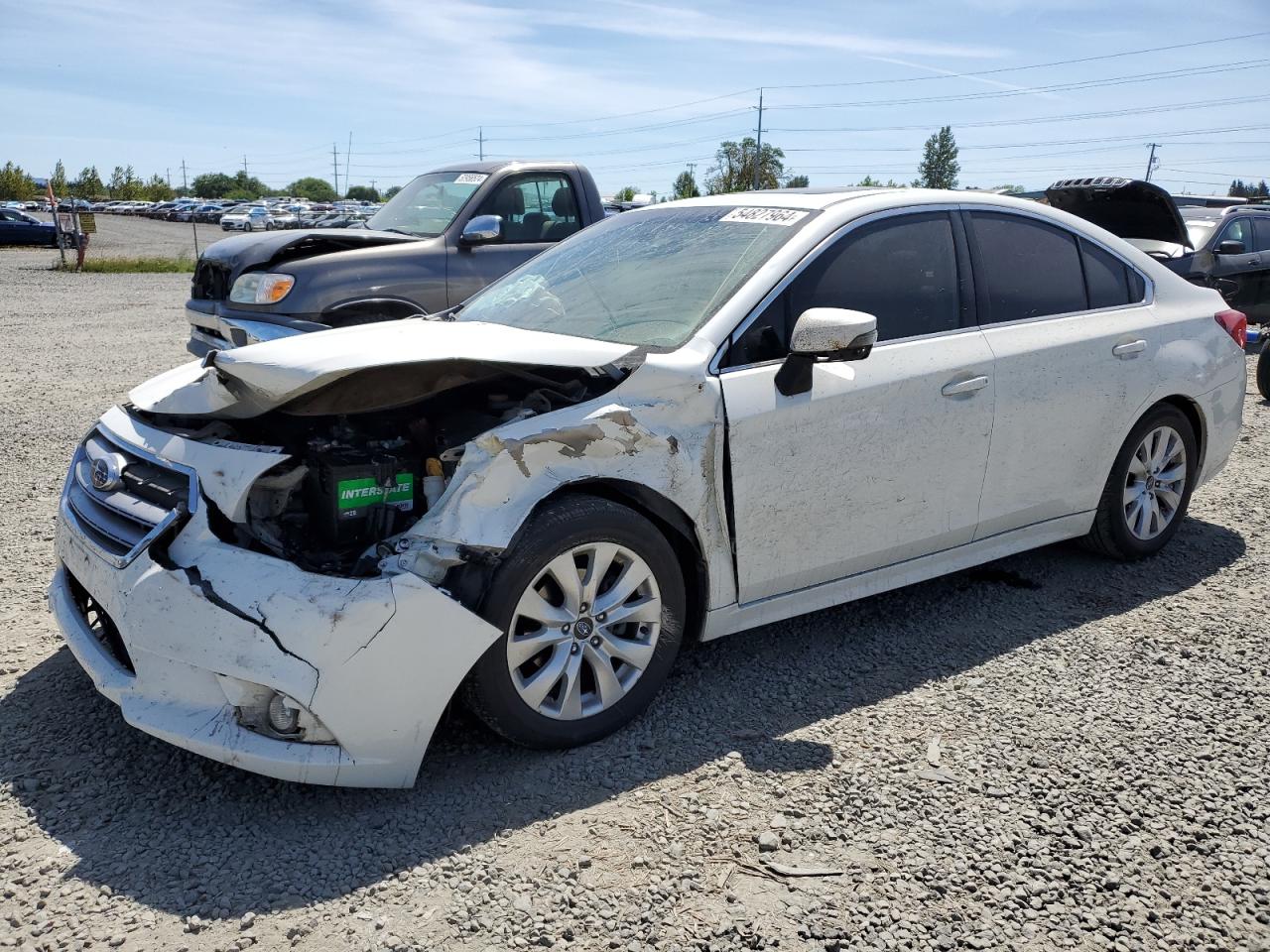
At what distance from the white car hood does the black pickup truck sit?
3.78 metres

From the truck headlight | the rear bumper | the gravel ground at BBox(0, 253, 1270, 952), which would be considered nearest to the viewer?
the gravel ground at BBox(0, 253, 1270, 952)

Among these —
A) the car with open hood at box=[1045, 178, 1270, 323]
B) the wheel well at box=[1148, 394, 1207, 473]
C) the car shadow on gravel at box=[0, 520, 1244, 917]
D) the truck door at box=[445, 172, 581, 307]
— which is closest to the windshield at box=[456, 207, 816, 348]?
the car shadow on gravel at box=[0, 520, 1244, 917]

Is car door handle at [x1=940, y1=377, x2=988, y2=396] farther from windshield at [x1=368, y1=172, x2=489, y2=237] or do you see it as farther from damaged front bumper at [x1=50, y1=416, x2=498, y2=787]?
windshield at [x1=368, y1=172, x2=489, y2=237]

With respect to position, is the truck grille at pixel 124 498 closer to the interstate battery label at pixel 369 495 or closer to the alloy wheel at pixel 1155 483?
the interstate battery label at pixel 369 495

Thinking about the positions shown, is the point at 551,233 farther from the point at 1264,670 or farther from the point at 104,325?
the point at 104,325

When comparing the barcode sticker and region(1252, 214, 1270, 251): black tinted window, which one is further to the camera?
region(1252, 214, 1270, 251): black tinted window

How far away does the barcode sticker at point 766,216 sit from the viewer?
13.0 feet

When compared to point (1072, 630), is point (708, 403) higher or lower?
higher

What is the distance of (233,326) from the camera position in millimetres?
7551

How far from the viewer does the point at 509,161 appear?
28.3ft

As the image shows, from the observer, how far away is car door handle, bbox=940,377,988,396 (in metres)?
3.96

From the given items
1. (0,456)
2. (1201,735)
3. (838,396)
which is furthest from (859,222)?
(0,456)

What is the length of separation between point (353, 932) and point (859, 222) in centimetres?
296

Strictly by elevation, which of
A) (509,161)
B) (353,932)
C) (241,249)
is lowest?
(353,932)
